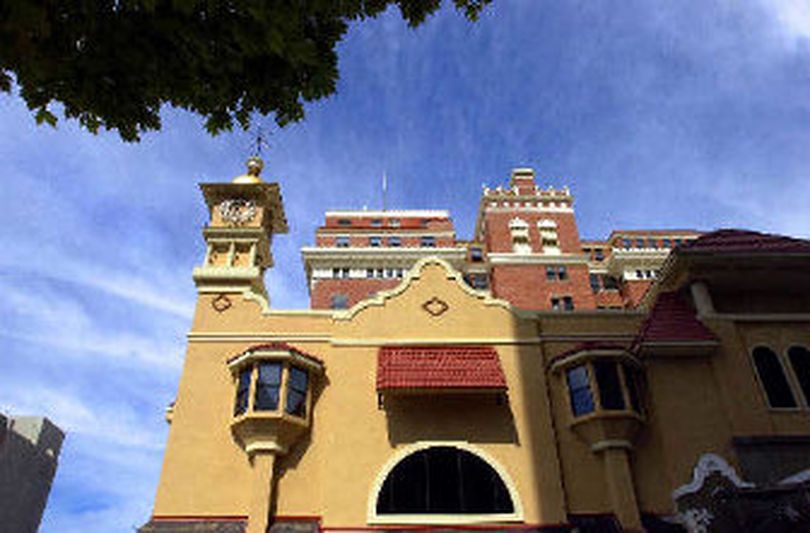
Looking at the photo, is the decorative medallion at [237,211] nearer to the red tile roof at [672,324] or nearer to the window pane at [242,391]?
the window pane at [242,391]

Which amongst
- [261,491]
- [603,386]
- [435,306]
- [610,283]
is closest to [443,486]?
[261,491]

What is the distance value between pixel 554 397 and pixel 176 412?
37.8 feet

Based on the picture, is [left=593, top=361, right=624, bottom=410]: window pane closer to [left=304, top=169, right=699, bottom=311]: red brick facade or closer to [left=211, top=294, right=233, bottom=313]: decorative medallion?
[left=211, top=294, right=233, bottom=313]: decorative medallion

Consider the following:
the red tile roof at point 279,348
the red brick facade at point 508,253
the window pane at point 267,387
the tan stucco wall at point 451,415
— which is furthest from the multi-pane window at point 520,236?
the window pane at point 267,387

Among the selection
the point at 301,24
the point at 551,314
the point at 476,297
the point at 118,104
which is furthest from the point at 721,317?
the point at 118,104

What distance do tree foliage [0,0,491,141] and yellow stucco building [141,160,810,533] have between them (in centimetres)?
1084

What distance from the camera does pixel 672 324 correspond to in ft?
61.4

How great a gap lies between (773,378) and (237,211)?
19172mm

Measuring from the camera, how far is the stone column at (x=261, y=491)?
15.9 metres

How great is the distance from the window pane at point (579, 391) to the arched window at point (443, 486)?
3.19 m

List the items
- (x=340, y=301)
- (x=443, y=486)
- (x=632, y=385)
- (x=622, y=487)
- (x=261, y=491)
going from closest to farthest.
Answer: (x=261, y=491) → (x=622, y=487) → (x=443, y=486) → (x=632, y=385) → (x=340, y=301)

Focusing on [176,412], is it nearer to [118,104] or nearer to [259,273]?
[259,273]

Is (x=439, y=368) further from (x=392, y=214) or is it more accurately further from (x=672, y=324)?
(x=392, y=214)

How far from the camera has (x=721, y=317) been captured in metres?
18.7
